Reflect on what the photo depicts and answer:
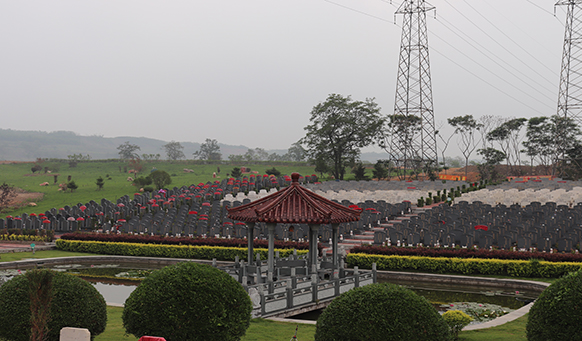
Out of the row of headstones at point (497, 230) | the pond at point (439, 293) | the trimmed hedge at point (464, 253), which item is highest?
the row of headstones at point (497, 230)

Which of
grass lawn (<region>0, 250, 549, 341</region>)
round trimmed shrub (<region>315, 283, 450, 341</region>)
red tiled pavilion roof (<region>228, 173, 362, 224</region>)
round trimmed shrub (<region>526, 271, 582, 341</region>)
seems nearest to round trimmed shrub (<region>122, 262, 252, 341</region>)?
round trimmed shrub (<region>315, 283, 450, 341</region>)

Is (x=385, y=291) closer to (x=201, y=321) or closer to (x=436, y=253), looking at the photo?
(x=201, y=321)

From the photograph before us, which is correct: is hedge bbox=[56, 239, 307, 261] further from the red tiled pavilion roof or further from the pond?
the red tiled pavilion roof

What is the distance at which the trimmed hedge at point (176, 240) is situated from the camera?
942 inches

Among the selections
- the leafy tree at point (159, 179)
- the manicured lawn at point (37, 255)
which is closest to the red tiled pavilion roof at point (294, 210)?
the manicured lawn at point (37, 255)

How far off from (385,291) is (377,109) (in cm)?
6477

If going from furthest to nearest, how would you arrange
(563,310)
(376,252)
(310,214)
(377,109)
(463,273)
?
(377,109), (376,252), (463,273), (310,214), (563,310)

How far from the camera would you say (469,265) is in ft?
65.3

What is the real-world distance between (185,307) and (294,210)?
6952mm

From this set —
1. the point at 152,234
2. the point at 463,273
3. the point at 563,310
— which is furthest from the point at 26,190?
the point at 563,310

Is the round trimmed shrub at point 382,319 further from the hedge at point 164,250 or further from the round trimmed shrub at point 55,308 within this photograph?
the hedge at point 164,250

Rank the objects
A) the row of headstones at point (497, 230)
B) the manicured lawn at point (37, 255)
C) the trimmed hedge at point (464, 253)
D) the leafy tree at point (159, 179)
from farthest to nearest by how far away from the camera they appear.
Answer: the leafy tree at point (159, 179) → the manicured lawn at point (37, 255) → the row of headstones at point (497, 230) → the trimmed hedge at point (464, 253)

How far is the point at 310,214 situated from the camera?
14.6 m

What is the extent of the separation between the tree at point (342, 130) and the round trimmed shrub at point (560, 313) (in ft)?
201
